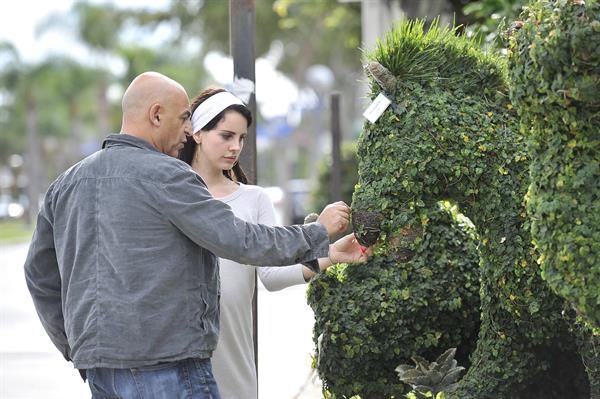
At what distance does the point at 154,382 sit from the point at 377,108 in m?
1.89

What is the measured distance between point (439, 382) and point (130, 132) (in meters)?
2.26

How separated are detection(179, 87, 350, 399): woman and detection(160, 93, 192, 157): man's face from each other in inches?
26.6

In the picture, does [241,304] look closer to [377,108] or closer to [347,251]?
[347,251]

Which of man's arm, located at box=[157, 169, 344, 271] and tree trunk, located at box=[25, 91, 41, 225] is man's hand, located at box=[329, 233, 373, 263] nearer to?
man's arm, located at box=[157, 169, 344, 271]

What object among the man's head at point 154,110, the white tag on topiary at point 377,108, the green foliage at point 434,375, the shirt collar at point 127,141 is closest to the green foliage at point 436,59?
the white tag on topiary at point 377,108

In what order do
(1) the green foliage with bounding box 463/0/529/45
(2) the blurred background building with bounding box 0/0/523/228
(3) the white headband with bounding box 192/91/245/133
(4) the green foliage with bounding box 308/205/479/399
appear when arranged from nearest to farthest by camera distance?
(3) the white headband with bounding box 192/91/245/133 → (4) the green foliage with bounding box 308/205/479/399 → (1) the green foliage with bounding box 463/0/529/45 → (2) the blurred background building with bounding box 0/0/523/228

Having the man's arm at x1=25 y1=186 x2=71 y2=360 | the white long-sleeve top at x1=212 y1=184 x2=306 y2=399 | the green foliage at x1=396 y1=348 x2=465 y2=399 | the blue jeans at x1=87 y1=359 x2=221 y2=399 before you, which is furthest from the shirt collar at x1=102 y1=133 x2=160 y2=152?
the green foliage at x1=396 y1=348 x2=465 y2=399

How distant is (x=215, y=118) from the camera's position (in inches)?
171

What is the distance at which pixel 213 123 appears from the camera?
4.36 m

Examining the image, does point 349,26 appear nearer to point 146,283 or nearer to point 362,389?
point 362,389

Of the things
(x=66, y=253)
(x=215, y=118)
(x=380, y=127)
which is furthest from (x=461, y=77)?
(x=66, y=253)

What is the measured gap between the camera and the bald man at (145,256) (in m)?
3.37

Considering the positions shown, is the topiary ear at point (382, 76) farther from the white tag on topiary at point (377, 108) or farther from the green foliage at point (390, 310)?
the green foliage at point (390, 310)

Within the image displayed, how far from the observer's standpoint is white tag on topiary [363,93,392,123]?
471cm
